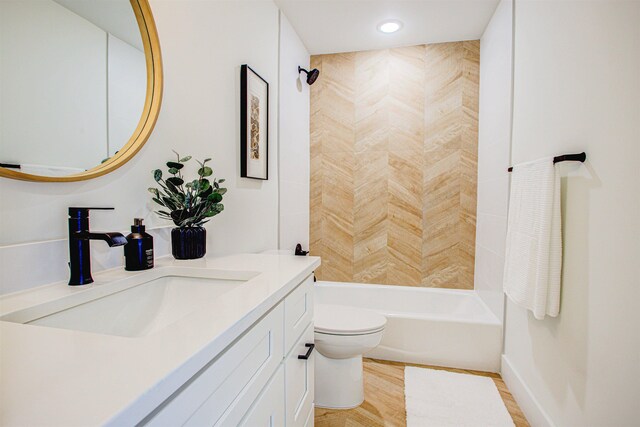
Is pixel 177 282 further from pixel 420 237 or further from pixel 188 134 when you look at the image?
pixel 420 237

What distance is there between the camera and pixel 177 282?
1.07 m

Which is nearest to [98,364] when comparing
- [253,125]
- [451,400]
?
[253,125]

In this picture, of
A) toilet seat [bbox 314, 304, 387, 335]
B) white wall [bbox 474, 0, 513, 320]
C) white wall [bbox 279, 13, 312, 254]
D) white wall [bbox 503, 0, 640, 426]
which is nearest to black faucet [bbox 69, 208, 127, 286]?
toilet seat [bbox 314, 304, 387, 335]

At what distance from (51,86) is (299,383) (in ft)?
3.77

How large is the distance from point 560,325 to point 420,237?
1.52m

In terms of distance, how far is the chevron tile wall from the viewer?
2.76 metres

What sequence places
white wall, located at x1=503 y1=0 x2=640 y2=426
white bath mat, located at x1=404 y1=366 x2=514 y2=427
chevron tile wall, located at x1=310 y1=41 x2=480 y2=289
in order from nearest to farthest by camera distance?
white wall, located at x1=503 y1=0 x2=640 y2=426, white bath mat, located at x1=404 y1=366 x2=514 y2=427, chevron tile wall, located at x1=310 y1=41 x2=480 y2=289

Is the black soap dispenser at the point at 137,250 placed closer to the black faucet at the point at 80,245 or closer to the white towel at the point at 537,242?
the black faucet at the point at 80,245

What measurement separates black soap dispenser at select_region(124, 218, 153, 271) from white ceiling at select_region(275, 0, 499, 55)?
1.94m

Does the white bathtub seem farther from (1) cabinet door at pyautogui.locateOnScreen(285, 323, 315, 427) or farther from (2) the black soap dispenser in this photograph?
(2) the black soap dispenser

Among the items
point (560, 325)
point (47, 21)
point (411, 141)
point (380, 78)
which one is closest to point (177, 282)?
point (47, 21)

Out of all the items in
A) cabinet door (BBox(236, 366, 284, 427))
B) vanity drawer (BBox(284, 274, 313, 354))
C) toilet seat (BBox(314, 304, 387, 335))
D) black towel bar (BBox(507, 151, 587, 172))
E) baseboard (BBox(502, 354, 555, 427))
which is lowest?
baseboard (BBox(502, 354, 555, 427))

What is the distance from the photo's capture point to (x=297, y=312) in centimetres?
111

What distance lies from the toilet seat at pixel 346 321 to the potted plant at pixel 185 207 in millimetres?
828
